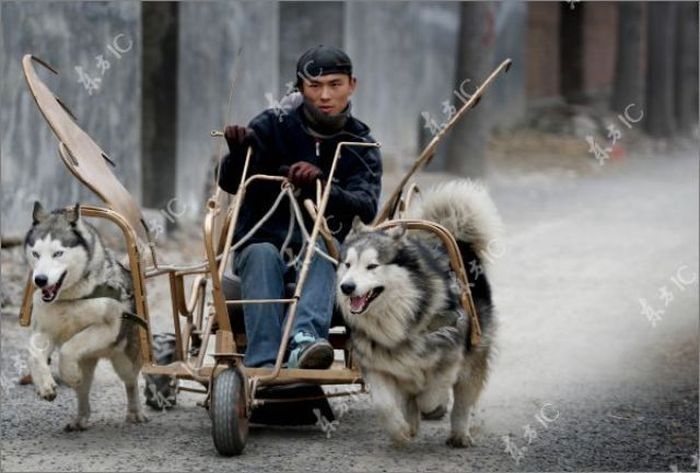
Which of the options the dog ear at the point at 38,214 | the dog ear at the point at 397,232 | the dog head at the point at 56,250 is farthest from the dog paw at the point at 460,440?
the dog ear at the point at 38,214

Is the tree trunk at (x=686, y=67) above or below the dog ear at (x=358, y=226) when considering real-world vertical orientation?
above

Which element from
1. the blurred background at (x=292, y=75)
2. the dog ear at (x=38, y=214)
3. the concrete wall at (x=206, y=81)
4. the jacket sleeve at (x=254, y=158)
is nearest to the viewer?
the dog ear at (x=38, y=214)

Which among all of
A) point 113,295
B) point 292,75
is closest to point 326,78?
point 113,295

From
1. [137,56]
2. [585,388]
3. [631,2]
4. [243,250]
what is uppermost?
[631,2]

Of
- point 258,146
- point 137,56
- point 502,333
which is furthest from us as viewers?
point 137,56

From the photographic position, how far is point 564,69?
23.8 metres

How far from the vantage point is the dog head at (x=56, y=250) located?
595 centimetres

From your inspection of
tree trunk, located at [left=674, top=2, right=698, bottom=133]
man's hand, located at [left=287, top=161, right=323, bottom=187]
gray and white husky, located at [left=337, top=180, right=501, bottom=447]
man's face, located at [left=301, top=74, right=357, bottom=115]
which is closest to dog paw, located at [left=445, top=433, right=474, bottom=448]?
gray and white husky, located at [left=337, top=180, right=501, bottom=447]

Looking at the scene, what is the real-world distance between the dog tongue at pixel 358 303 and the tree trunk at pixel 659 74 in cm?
1654

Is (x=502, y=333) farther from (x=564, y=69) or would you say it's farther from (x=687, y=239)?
(x=564, y=69)

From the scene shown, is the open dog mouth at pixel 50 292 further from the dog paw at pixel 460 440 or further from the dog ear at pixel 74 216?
the dog paw at pixel 460 440

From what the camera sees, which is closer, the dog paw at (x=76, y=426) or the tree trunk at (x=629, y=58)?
the dog paw at (x=76, y=426)

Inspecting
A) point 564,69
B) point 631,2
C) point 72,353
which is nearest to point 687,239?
point 72,353

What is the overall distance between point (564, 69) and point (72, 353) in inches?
741
